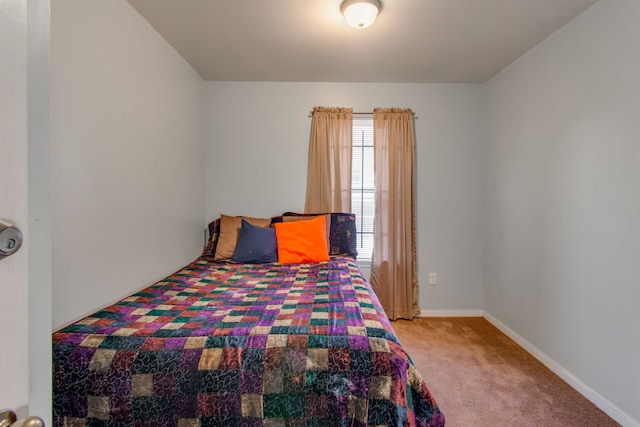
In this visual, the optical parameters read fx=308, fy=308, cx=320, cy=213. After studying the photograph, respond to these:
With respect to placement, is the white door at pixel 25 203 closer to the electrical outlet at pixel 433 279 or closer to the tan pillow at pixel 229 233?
the tan pillow at pixel 229 233

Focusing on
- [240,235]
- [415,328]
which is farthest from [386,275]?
[240,235]

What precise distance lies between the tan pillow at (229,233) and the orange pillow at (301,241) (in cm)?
28

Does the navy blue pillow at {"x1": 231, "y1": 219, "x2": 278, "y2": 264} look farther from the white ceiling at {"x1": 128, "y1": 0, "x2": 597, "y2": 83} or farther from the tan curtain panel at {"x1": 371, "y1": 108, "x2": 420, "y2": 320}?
the white ceiling at {"x1": 128, "y1": 0, "x2": 597, "y2": 83}

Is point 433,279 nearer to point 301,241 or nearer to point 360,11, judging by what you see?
point 301,241

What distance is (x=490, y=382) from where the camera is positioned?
2072mm

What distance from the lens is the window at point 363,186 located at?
3.28 metres

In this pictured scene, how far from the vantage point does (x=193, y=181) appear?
290 cm

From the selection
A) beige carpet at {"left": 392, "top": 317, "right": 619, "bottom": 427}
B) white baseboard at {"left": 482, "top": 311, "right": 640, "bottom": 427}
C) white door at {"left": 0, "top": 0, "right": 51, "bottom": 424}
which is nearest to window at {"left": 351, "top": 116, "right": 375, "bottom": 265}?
beige carpet at {"left": 392, "top": 317, "right": 619, "bottom": 427}

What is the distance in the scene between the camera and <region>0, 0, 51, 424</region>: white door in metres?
0.40

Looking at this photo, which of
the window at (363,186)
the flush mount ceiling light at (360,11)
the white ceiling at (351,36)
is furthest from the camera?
the window at (363,186)

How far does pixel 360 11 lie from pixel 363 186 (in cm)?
174

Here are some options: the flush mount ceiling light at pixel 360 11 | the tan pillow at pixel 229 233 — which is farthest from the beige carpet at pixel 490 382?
Result: the flush mount ceiling light at pixel 360 11

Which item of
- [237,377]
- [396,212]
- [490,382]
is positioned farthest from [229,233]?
[490,382]

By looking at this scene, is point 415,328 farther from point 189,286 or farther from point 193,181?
point 193,181
